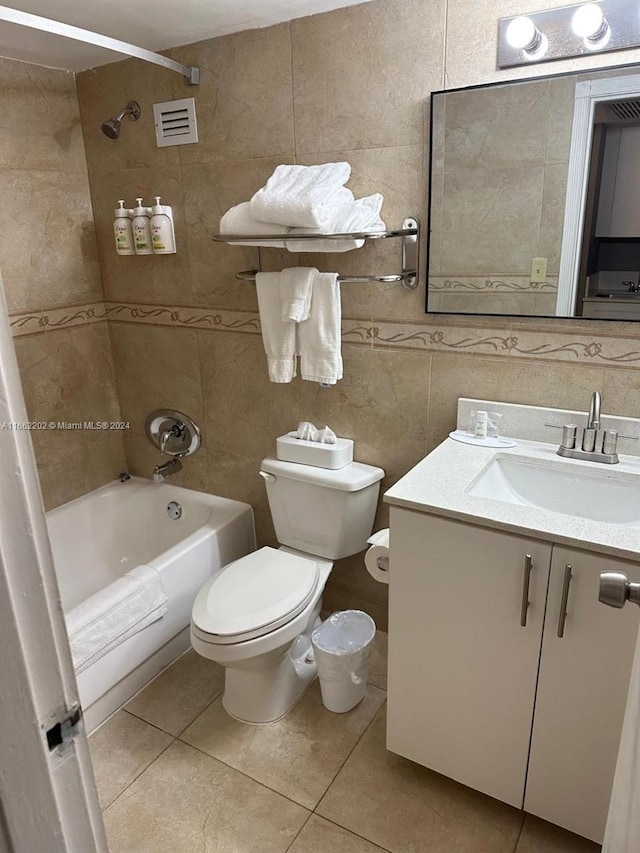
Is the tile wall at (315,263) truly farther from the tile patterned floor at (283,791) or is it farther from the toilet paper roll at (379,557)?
the tile patterned floor at (283,791)

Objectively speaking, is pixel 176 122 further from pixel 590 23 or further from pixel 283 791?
pixel 283 791

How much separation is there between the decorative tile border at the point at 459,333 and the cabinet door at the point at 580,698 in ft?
2.13

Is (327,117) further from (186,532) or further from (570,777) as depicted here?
(570,777)

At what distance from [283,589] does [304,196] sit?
3.84 ft

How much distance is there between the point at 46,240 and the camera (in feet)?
7.63

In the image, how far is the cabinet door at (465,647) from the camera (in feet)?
4.49

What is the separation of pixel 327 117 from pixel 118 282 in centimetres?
113

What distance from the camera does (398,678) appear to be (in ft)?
5.29

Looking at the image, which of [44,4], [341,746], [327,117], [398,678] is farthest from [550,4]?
[341,746]

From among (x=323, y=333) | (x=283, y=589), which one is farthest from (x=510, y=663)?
(x=323, y=333)

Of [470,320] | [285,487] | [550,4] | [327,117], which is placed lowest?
[285,487]

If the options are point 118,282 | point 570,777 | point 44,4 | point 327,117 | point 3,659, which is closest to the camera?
point 3,659

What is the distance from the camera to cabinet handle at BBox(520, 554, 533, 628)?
1314mm

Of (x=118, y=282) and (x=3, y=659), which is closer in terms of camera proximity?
(x=3, y=659)
